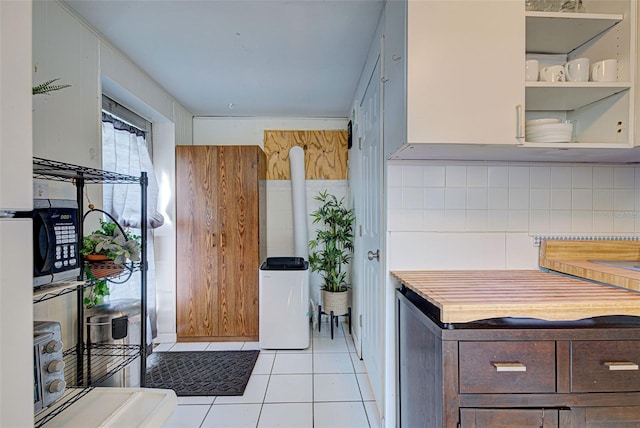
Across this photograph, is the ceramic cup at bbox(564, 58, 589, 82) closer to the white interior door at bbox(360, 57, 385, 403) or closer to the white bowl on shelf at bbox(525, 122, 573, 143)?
the white bowl on shelf at bbox(525, 122, 573, 143)

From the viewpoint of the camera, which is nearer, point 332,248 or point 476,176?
point 476,176

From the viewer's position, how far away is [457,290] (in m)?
1.23

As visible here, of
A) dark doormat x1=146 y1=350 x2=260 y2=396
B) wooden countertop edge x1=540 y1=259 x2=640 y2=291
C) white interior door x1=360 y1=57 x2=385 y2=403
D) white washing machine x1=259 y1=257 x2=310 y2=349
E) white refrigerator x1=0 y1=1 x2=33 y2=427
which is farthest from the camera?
white washing machine x1=259 y1=257 x2=310 y2=349

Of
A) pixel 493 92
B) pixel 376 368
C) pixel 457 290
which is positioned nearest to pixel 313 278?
pixel 376 368

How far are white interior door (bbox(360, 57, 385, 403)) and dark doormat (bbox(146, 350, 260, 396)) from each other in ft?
3.03

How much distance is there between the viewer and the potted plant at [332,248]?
3209mm

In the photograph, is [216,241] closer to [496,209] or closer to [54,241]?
[54,241]

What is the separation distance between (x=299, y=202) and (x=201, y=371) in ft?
5.70

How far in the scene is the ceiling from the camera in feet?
5.75

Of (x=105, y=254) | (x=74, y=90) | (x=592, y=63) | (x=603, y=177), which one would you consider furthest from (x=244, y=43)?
(x=603, y=177)

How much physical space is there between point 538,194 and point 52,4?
260cm

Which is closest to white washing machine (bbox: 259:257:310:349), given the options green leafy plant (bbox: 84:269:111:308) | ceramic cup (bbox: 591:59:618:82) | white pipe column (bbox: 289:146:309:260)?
white pipe column (bbox: 289:146:309:260)

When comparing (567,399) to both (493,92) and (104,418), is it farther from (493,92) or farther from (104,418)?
(104,418)

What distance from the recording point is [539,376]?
102 cm
